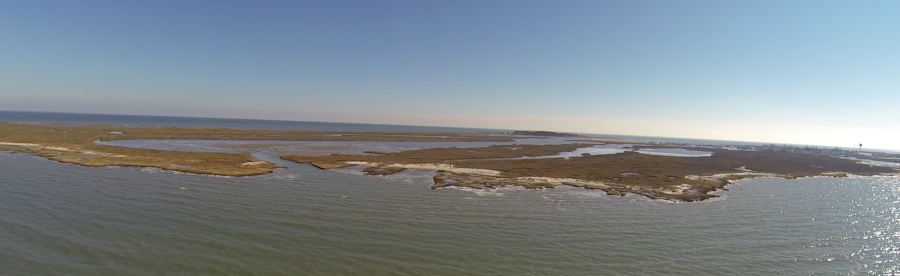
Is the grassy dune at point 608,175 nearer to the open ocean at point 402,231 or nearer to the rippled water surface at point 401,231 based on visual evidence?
the open ocean at point 402,231

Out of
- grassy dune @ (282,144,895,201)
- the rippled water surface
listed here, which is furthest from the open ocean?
grassy dune @ (282,144,895,201)

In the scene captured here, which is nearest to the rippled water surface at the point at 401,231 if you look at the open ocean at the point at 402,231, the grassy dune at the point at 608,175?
the open ocean at the point at 402,231

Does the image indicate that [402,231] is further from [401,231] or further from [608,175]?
[608,175]

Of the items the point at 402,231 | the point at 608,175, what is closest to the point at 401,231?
the point at 402,231

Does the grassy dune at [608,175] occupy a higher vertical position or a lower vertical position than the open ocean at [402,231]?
higher

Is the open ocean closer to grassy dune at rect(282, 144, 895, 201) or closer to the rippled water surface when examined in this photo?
the rippled water surface

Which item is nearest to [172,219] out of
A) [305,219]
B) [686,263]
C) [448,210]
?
[305,219]
